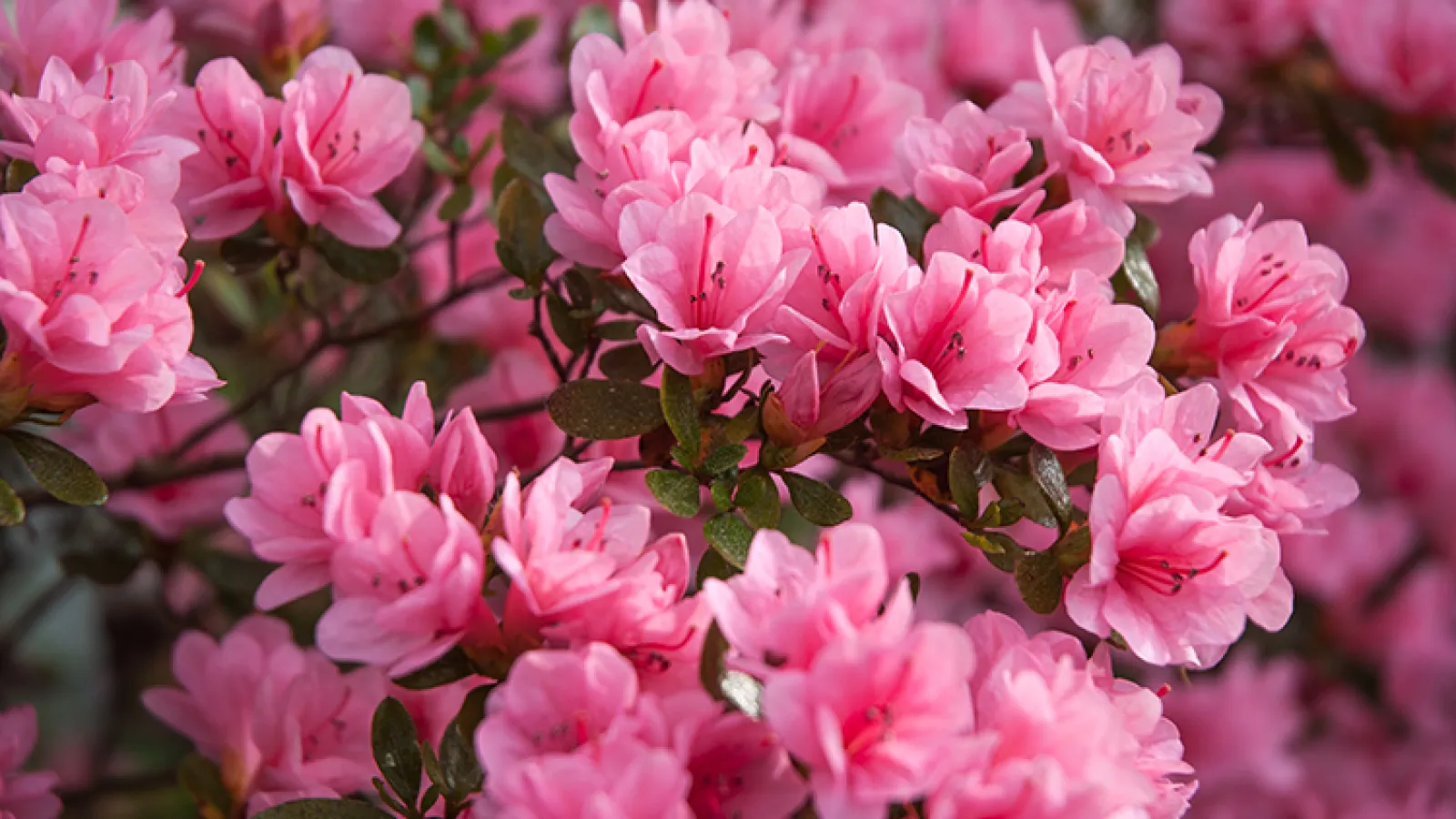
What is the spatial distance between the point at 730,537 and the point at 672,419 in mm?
103

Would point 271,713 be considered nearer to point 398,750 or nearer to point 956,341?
point 398,750

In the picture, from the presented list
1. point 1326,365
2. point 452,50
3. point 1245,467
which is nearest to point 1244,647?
point 1326,365

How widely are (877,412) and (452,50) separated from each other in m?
0.69

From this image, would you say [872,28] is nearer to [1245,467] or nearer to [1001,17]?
[1001,17]

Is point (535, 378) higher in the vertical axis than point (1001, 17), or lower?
lower

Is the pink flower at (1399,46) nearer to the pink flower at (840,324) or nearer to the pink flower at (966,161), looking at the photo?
the pink flower at (966,161)

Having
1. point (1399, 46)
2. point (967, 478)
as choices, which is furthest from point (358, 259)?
point (1399, 46)

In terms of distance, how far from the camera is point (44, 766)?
5.73ft

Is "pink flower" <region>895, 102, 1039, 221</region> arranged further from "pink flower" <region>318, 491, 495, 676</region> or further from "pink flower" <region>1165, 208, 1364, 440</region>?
"pink flower" <region>318, 491, 495, 676</region>

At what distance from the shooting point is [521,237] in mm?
1088

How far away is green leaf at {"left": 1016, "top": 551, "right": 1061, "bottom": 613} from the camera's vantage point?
3.01 feet

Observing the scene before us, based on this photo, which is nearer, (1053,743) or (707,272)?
(1053,743)

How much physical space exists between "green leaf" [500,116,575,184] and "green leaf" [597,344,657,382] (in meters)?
0.21

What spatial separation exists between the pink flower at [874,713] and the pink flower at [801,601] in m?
0.02
